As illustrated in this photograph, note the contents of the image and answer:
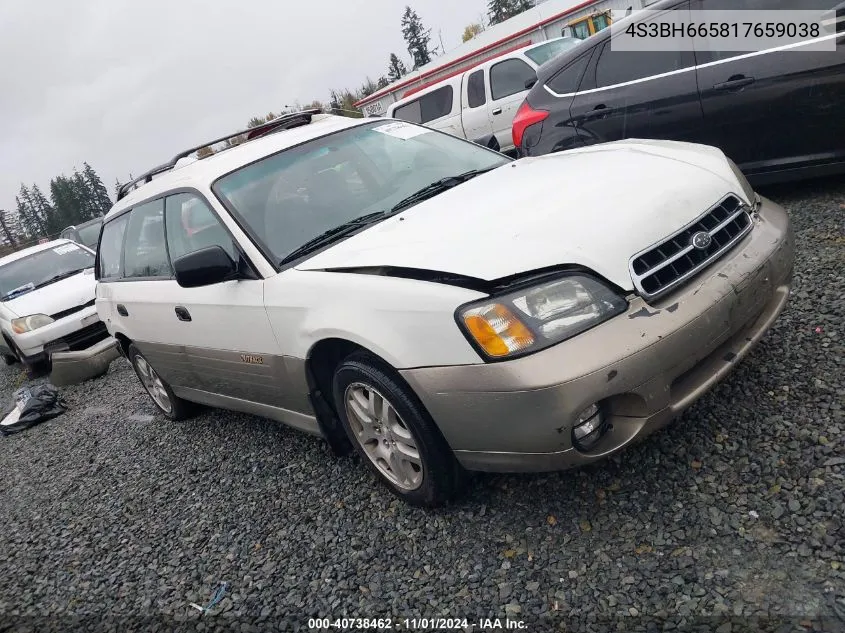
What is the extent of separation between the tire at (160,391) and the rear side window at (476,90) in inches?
297

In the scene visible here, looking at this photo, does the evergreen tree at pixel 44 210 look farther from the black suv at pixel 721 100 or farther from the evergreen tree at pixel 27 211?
the black suv at pixel 721 100

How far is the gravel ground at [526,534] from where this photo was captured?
194 centimetres

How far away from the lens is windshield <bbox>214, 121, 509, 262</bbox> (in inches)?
118

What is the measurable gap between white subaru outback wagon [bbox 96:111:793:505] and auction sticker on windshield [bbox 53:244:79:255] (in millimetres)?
7189

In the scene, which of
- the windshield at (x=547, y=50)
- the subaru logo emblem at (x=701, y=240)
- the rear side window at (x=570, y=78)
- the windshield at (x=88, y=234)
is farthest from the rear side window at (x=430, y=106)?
the subaru logo emblem at (x=701, y=240)

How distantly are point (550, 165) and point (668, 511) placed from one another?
170 centimetres

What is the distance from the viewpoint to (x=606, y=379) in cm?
196

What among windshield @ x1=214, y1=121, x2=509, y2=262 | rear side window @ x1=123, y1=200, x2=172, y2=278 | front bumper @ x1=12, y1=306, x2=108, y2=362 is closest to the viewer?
windshield @ x1=214, y1=121, x2=509, y2=262

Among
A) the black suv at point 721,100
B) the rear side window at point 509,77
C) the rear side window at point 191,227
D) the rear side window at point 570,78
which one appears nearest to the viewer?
the rear side window at point 191,227

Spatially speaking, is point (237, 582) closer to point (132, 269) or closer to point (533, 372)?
point (533, 372)

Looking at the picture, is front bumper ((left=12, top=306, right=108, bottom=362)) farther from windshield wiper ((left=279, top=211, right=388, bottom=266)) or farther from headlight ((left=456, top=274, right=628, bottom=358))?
headlight ((left=456, top=274, right=628, bottom=358))

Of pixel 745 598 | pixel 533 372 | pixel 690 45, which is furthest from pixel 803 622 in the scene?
pixel 690 45

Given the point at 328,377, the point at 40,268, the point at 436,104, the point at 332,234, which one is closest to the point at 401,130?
the point at 332,234

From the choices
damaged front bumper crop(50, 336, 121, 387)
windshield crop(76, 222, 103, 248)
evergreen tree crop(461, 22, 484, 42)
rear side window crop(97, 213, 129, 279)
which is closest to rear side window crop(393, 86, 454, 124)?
damaged front bumper crop(50, 336, 121, 387)
